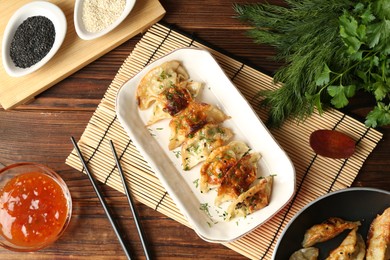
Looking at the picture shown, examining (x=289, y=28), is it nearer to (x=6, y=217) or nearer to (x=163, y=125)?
(x=163, y=125)

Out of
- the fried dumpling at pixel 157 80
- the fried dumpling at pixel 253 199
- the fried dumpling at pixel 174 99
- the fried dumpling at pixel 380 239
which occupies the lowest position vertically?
the fried dumpling at pixel 380 239

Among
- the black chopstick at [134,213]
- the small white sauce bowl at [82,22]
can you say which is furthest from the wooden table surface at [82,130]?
the small white sauce bowl at [82,22]

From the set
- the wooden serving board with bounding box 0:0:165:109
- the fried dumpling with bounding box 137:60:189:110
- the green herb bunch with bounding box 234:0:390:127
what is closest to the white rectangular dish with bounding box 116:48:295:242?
the fried dumpling with bounding box 137:60:189:110

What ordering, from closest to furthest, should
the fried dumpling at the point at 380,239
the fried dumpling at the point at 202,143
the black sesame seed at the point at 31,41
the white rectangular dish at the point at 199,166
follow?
the fried dumpling at the point at 380,239 < the white rectangular dish at the point at 199,166 < the fried dumpling at the point at 202,143 < the black sesame seed at the point at 31,41

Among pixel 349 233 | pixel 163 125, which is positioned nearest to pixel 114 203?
pixel 163 125

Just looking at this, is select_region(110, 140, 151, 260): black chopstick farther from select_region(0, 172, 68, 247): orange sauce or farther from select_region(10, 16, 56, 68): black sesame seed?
select_region(10, 16, 56, 68): black sesame seed

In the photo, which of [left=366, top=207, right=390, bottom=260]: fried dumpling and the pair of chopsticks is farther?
the pair of chopsticks

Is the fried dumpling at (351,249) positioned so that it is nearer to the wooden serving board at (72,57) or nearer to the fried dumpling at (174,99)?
the fried dumpling at (174,99)
